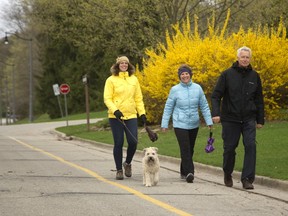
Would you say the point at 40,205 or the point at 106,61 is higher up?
the point at 106,61

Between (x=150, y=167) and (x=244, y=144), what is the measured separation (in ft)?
4.99

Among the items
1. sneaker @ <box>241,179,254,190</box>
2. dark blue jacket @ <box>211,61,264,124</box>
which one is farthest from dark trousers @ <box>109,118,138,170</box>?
sneaker @ <box>241,179,254,190</box>

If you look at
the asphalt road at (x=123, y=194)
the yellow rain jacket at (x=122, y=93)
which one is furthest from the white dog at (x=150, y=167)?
the yellow rain jacket at (x=122, y=93)

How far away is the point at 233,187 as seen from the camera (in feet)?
33.1

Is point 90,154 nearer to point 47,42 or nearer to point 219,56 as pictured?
point 219,56

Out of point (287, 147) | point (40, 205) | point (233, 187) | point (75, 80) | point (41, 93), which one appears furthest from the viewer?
point (41, 93)

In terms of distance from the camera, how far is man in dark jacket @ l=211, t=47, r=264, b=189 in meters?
9.82

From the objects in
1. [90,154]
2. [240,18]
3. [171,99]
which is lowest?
[90,154]

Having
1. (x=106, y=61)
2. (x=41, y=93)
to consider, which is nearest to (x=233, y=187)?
(x=106, y=61)

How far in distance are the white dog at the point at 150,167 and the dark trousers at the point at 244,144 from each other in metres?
1.12

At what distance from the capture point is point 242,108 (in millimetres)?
9859

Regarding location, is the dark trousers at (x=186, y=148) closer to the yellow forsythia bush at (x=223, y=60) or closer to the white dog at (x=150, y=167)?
the white dog at (x=150, y=167)

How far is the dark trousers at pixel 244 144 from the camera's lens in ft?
32.2

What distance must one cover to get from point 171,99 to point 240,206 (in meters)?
3.10
